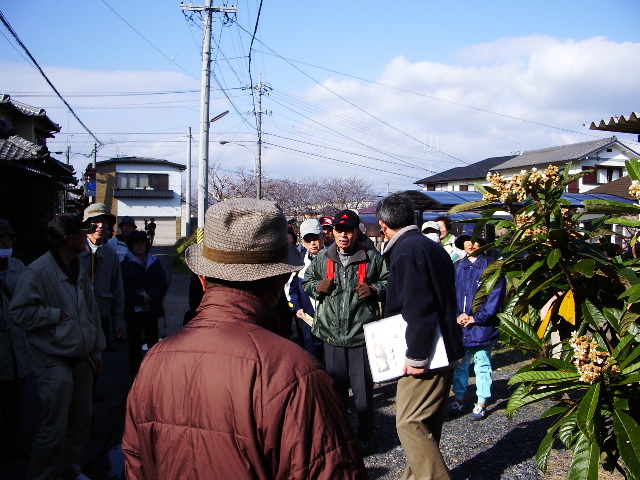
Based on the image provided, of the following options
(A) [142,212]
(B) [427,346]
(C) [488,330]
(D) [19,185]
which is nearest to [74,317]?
(B) [427,346]

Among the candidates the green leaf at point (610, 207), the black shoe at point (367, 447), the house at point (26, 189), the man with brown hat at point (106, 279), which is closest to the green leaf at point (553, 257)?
the green leaf at point (610, 207)

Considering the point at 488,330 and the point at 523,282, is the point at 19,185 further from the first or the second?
the point at 523,282

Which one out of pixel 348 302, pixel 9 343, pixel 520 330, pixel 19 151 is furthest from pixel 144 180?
pixel 520 330

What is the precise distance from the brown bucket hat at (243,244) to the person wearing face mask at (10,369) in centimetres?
344

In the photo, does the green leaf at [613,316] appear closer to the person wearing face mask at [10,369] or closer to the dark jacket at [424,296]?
the dark jacket at [424,296]

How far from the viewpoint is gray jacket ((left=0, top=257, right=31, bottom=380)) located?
14.3ft

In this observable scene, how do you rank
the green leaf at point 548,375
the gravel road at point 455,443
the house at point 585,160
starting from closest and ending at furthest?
the green leaf at point 548,375, the gravel road at point 455,443, the house at point 585,160

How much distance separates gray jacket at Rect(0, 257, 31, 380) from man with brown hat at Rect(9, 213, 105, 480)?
779 millimetres

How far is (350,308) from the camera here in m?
4.70

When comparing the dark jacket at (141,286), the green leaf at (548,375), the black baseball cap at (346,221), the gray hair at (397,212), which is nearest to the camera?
the green leaf at (548,375)

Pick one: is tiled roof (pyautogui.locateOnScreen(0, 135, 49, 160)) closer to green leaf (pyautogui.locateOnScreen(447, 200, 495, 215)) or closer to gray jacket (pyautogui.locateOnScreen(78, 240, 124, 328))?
gray jacket (pyautogui.locateOnScreen(78, 240, 124, 328))

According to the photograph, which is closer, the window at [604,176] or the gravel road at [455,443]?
the gravel road at [455,443]

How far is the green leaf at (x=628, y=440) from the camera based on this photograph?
2113 millimetres

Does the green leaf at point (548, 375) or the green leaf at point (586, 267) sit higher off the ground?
the green leaf at point (586, 267)
